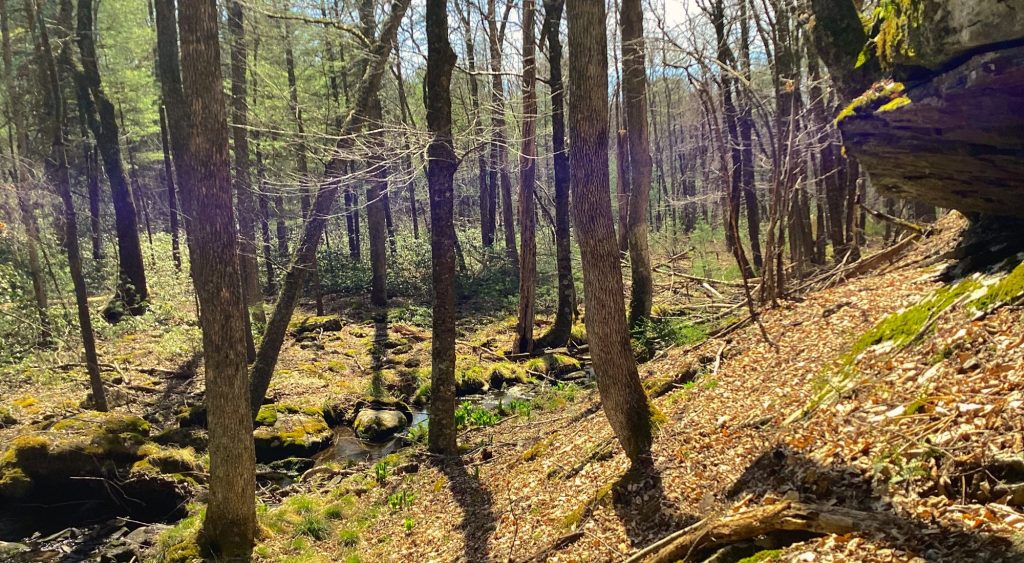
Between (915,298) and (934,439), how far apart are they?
289cm

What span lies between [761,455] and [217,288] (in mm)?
5594

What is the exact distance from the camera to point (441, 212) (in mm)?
8438

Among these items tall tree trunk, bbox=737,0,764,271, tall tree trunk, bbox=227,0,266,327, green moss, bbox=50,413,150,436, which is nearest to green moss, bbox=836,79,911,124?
tall tree trunk, bbox=737,0,764,271

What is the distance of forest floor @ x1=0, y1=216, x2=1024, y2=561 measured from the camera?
3.01m

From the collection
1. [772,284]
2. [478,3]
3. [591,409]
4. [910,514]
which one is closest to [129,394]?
[591,409]

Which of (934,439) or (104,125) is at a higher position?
(104,125)

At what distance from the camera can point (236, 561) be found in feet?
21.6

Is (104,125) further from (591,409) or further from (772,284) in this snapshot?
(772,284)

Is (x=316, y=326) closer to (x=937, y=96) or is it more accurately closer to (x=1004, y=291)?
(x=937, y=96)

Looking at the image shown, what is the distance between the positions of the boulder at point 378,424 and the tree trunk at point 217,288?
429cm

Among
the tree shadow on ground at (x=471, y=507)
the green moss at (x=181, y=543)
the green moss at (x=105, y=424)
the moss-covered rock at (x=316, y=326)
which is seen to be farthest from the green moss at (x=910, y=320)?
the moss-covered rock at (x=316, y=326)

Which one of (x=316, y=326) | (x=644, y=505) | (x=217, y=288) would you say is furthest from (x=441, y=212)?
(x=316, y=326)

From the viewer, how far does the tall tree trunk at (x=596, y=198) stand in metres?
5.19

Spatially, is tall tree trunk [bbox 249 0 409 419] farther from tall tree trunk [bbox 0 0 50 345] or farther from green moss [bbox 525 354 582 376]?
green moss [bbox 525 354 582 376]
